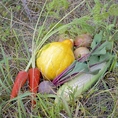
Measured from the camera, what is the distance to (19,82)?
1.90 m

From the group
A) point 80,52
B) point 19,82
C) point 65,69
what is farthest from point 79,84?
point 19,82

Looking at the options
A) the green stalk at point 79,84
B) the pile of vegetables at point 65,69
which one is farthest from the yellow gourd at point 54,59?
the green stalk at point 79,84

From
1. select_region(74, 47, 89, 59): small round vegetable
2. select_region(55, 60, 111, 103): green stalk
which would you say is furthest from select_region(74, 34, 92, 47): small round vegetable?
select_region(55, 60, 111, 103): green stalk

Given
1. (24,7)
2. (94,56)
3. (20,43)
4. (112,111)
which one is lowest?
(112,111)

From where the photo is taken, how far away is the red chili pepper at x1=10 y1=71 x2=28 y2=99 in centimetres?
187

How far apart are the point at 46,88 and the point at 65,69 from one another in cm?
17

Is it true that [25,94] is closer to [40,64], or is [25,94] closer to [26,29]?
[40,64]

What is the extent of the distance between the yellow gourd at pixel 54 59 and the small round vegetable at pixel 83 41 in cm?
10

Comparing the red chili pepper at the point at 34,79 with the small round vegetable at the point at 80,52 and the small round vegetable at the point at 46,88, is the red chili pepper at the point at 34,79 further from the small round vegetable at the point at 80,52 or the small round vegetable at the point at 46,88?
the small round vegetable at the point at 80,52

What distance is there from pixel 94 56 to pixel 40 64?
12.8 inches

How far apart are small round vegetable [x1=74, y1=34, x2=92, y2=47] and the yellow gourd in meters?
0.10

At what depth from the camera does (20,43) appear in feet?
7.28

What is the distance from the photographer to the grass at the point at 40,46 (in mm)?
1823

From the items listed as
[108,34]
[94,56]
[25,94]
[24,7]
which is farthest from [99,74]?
[24,7]
